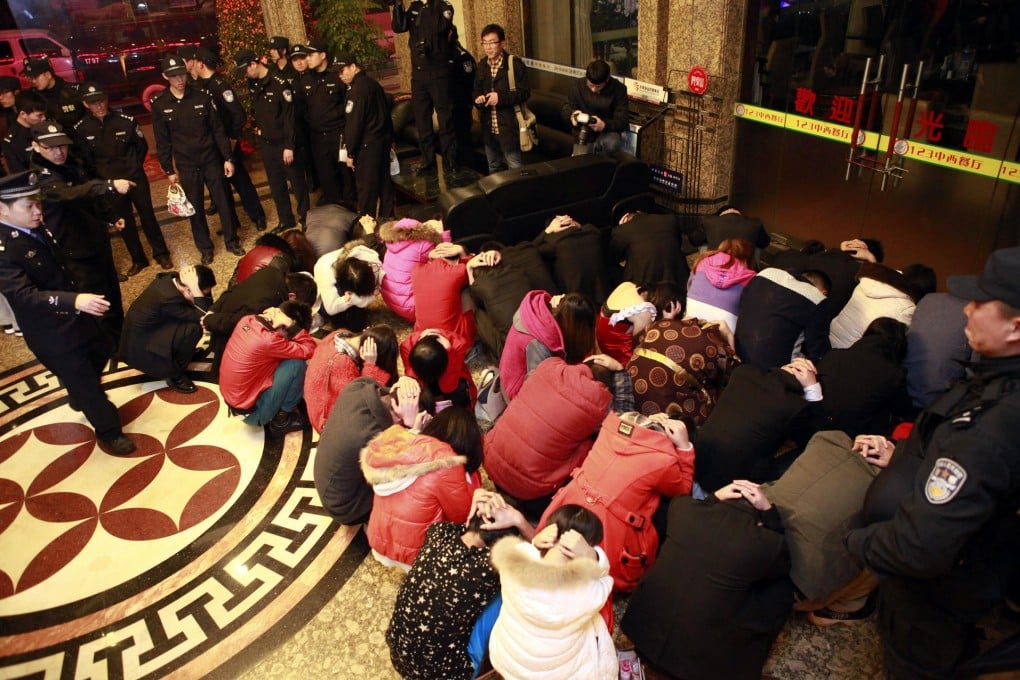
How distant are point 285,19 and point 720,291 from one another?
6176 millimetres

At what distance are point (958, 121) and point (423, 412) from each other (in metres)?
3.40

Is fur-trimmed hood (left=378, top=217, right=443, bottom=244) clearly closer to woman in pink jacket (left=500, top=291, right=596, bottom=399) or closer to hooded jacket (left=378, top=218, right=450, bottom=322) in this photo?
hooded jacket (left=378, top=218, right=450, bottom=322)

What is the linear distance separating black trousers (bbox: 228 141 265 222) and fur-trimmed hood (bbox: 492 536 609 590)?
16.6 feet

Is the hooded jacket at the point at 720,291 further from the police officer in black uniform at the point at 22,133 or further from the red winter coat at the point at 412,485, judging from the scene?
the police officer in black uniform at the point at 22,133

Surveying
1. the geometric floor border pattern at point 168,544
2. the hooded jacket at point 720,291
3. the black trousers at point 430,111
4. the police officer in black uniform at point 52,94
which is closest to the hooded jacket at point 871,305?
the hooded jacket at point 720,291

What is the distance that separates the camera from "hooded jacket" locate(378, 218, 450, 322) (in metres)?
4.16

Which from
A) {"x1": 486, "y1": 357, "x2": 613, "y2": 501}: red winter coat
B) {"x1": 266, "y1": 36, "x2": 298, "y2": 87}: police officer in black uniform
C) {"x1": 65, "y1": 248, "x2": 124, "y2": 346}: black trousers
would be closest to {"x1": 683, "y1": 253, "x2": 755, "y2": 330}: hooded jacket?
{"x1": 486, "y1": 357, "x2": 613, "y2": 501}: red winter coat

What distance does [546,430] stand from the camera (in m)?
2.66

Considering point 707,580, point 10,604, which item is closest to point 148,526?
point 10,604

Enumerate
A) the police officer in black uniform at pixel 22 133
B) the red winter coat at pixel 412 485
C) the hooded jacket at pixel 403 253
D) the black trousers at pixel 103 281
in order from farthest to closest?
the police officer in black uniform at pixel 22 133 → the black trousers at pixel 103 281 → the hooded jacket at pixel 403 253 → the red winter coat at pixel 412 485

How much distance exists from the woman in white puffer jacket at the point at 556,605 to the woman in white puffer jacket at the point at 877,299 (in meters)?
1.76

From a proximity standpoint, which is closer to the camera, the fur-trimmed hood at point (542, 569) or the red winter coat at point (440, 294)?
the fur-trimmed hood at point (542, 569)

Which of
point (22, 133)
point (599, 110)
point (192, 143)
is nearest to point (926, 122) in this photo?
point (599, 110)

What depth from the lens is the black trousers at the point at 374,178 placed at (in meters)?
5.79
